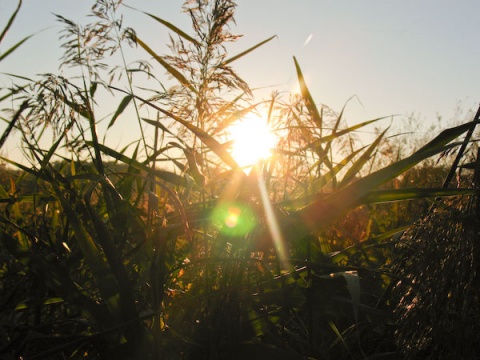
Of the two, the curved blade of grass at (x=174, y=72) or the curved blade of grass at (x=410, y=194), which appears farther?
the curved blade of grass at (x=174, y=72)

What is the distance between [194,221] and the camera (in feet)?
4.09

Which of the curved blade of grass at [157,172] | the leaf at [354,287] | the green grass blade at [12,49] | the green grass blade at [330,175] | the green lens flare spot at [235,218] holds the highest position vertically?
the green grass blade at [12,49]

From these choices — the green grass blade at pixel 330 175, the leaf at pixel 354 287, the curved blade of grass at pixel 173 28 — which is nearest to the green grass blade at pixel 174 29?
the curved blade of grass at pixel 173 28

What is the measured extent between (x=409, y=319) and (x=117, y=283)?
2.24 ft

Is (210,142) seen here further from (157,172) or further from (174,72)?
(174,72)

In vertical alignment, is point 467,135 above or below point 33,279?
above

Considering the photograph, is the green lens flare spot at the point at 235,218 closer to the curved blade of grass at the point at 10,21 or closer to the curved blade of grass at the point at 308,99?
the curved blade of grass at the point at 308,99

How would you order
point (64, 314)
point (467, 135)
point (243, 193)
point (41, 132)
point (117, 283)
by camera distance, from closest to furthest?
1. point (117, 283)
2. point (243, 193)
3. point (467, 135)
4. point (64, 314)
5. point (41, 132)

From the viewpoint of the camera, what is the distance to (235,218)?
1.28 metres

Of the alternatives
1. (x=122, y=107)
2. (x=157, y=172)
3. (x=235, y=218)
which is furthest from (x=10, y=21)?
(x=235, y=218)

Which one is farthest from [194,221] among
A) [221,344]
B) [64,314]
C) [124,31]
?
[124,31]

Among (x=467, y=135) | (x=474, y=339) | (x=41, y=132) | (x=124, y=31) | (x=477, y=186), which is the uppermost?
(x=124, y=31)

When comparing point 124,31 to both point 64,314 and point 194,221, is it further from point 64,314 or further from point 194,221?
point 64,314

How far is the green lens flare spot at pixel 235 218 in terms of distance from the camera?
1249mm
